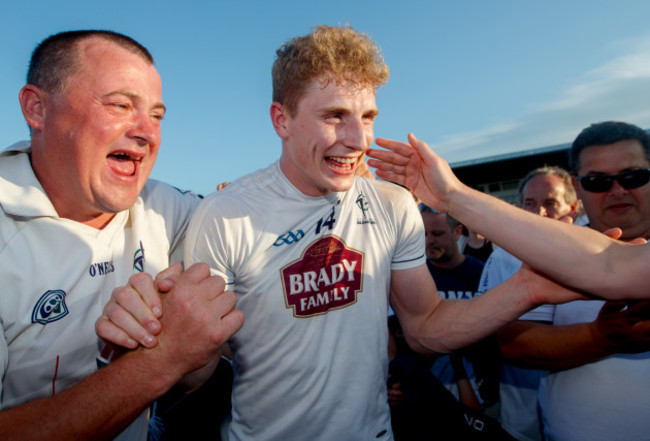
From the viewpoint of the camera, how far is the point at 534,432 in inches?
135

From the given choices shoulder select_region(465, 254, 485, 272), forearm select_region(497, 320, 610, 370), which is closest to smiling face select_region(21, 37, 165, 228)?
forearm select_region(497, 320, 610, 370)

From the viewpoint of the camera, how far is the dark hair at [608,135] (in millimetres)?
2675

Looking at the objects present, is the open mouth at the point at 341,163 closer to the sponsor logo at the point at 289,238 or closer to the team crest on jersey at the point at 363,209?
the team crest on jersey at the point at 363,209

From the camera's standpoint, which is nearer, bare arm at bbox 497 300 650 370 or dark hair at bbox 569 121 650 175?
bare arm at bbox 497 300 650 370

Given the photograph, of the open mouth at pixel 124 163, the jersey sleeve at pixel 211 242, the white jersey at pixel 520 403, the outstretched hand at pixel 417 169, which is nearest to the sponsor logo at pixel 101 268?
the jersey sleeve at pixel 211 242

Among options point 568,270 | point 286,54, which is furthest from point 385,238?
point 286,54

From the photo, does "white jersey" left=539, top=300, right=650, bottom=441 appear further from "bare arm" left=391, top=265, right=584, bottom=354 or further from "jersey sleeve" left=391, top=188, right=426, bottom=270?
"jersey sleeve" left=391, top=188, right=426, bottom=270

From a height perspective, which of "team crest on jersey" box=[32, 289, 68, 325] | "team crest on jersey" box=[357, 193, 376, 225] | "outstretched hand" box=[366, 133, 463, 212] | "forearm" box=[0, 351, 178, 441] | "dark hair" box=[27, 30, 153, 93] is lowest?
"forearm" box=[0, 351, 178, 441]

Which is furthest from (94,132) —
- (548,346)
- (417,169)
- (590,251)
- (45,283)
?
(548,346)

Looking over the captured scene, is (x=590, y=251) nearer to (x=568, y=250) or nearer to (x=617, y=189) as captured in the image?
(x=568, y=250)

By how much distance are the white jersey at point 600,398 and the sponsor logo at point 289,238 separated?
1852mm

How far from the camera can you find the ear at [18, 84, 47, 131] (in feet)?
6.48

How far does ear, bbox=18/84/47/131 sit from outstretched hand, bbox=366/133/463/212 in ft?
6.07

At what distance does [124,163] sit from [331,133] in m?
1.16
